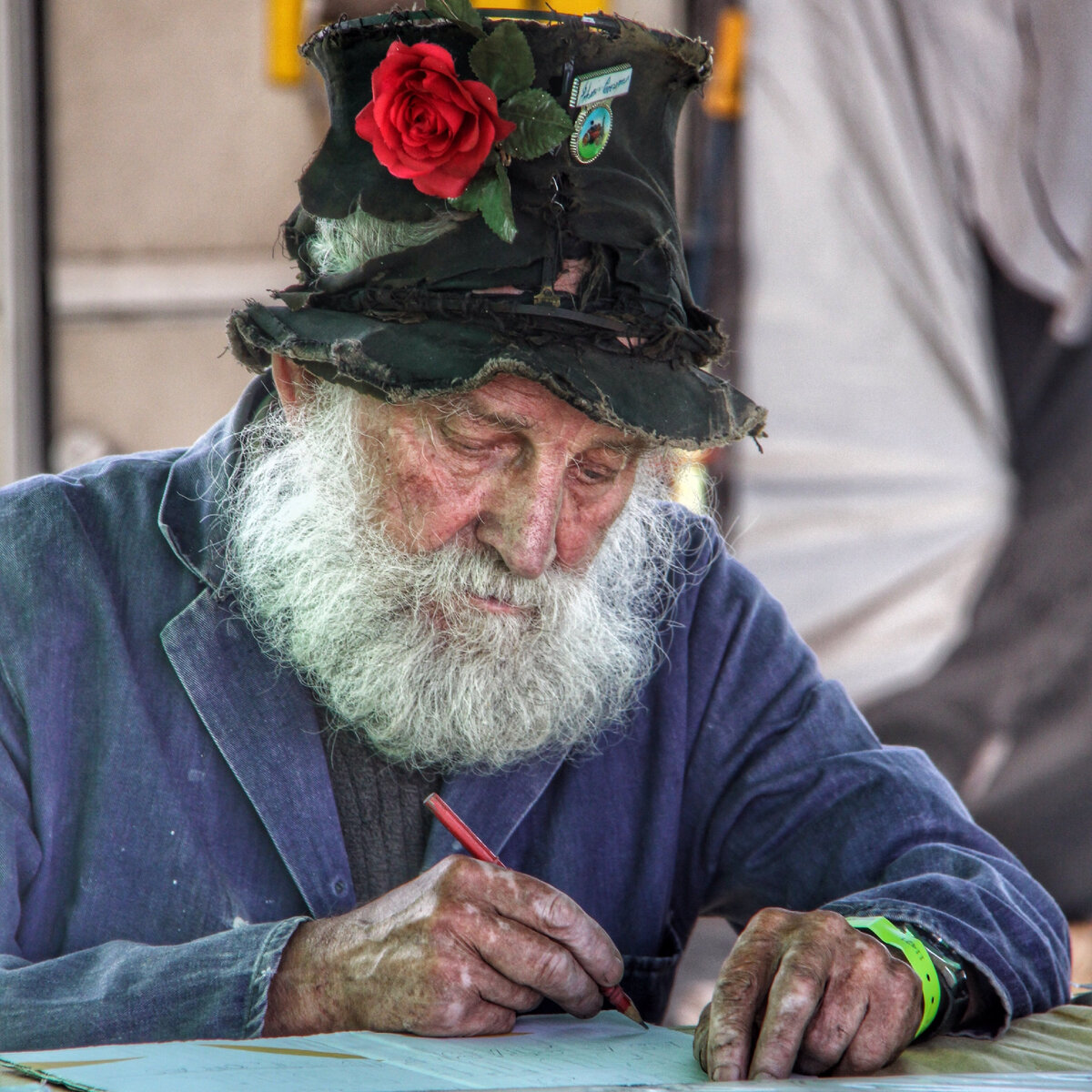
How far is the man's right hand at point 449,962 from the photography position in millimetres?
1605

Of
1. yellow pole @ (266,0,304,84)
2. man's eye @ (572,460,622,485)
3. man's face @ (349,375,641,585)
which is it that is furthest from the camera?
yellow pole @ (266,0,304,84)

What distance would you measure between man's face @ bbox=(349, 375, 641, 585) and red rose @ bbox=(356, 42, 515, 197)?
31 cm

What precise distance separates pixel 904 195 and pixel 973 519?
1010 millimetres

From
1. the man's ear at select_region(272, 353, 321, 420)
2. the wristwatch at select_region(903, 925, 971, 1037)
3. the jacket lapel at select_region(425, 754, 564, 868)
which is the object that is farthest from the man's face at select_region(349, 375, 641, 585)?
the wristwatch at select_region(903, 925, 971, 1037)

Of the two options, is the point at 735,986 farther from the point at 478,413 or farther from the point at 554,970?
the point at 478,413

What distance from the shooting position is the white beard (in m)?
2.11

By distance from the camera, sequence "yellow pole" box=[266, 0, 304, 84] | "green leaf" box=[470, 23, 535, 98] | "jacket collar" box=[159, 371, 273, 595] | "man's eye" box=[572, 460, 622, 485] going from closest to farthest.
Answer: "green leaf" box=[470, 23, 535, 98]
"man's eye" box=[572, 460, 622, 485]
"jacket collar" box=[159, 371, 273, 595]
"yellow pole" box=[266, 0, 304, 84]

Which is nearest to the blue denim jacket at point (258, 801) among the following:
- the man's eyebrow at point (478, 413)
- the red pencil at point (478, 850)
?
the red pencil at point (478, 850)

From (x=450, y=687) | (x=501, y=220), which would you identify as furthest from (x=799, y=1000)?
(x=501, y=220)

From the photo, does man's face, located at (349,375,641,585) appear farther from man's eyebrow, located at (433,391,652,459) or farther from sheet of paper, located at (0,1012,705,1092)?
sheet of paper, located at (0,1012,705,1092)

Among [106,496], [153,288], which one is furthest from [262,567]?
[153,288]

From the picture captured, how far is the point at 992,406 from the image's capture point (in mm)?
4141

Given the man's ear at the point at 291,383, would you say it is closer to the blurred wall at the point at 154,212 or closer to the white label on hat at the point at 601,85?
the white label on hat at the point at 601,85

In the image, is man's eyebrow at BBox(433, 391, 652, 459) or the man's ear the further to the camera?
the man's ear
